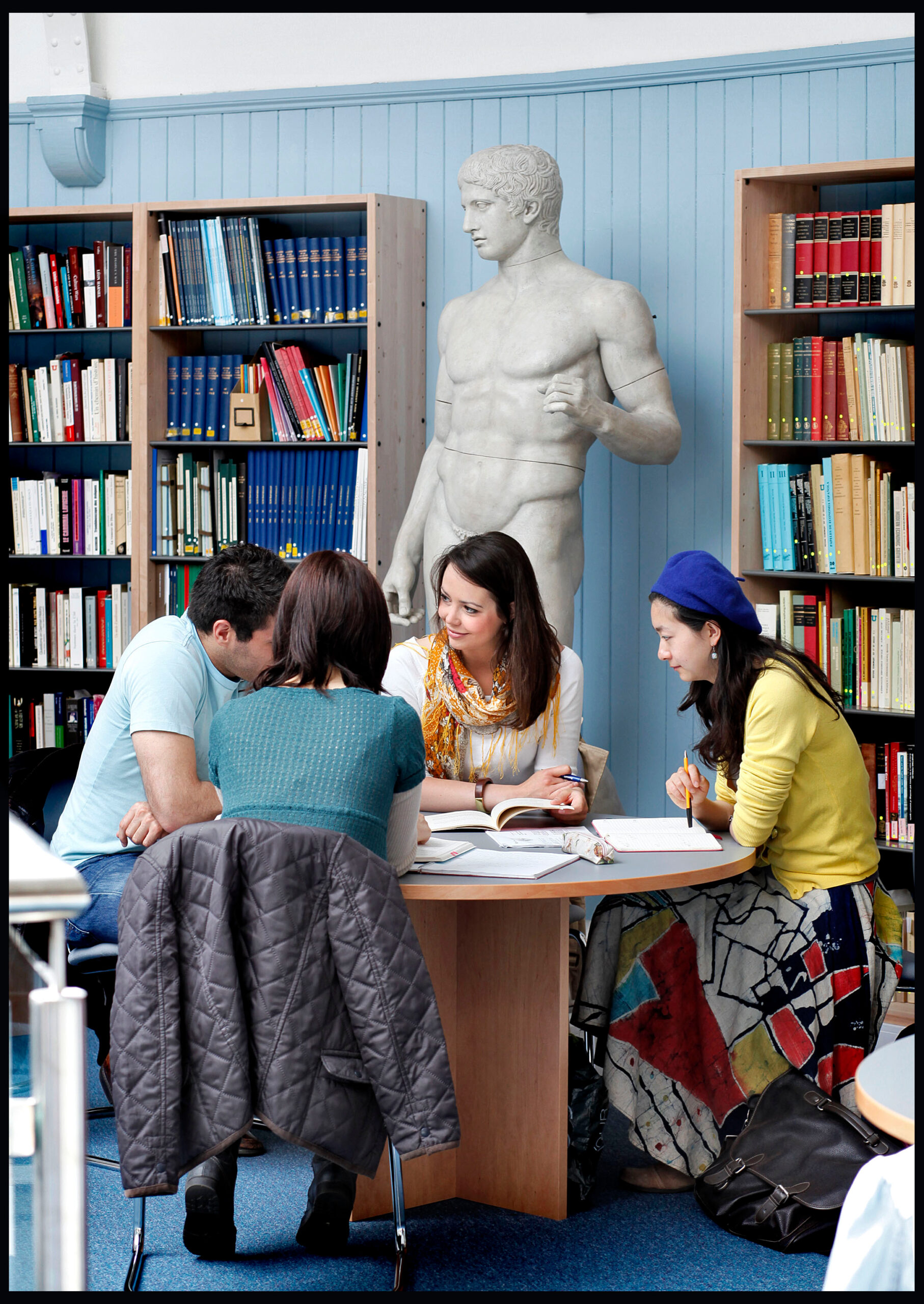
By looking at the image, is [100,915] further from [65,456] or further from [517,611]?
[65,456]

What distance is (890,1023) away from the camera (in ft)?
11.6

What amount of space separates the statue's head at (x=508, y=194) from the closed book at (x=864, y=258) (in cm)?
82

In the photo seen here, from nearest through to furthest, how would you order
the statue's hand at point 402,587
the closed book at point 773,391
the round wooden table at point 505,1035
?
the round wooden table at point 505,1035 → the closed book at point 773,391 → the statue's hand at point 402,587

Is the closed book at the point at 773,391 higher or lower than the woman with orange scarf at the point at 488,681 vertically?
higher

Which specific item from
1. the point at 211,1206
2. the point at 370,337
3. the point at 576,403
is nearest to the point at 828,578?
the point at 576,403

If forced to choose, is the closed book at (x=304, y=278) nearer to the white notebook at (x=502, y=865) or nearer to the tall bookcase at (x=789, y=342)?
the tall bookcase at (x=789, y=342)

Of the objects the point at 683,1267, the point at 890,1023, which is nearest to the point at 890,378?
the point at 890,1023

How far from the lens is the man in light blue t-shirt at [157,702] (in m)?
2.39

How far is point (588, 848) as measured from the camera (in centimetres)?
227

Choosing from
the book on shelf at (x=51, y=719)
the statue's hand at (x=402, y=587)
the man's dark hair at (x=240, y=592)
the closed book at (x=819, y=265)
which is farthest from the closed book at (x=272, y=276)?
the man's dark hair at (x=240, y=592)

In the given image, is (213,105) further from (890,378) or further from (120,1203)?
(120,1203)

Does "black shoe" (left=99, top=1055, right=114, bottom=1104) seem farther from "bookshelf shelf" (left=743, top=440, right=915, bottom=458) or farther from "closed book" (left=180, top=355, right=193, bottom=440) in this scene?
"bookshelf shelf" (left=743, top=440, right=915, bottom=458)

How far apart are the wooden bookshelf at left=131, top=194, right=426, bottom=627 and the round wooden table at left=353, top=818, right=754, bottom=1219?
1894mm

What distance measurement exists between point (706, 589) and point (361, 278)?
212 centimetres
